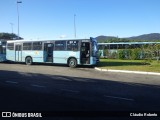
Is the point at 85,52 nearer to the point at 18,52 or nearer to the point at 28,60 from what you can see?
the point at 28,60

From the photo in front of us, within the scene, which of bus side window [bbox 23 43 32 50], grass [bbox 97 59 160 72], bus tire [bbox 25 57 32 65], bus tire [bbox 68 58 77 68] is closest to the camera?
grass [bbox 97 59 160 72]

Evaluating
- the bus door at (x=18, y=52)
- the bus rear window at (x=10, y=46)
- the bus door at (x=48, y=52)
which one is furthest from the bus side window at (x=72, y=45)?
the bus rear window at (x=10, y=46)

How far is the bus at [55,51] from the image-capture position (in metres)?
25.7

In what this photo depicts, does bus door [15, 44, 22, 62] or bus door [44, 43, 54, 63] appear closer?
bus door [44, 43, 54, 63]

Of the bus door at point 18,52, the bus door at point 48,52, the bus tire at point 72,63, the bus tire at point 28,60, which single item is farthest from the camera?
the bus door at point 18,52

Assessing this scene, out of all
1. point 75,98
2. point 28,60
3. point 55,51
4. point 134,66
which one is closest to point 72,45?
point 55,51

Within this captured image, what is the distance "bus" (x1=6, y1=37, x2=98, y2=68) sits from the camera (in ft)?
84.4

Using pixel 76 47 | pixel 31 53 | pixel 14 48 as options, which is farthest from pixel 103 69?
pixel 14 48

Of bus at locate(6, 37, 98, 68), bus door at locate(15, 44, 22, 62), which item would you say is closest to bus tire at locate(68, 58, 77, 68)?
bus at locate(6, 37, 98, 68)

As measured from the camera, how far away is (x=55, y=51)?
89.2 feet

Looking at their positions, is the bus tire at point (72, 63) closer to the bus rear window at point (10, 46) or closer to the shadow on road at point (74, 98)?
the bus rear window at point (10, 46)

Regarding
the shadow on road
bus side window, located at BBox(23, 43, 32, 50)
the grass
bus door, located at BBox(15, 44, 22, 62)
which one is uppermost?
bus side window, located at BBox(23, 43, 32, 50)

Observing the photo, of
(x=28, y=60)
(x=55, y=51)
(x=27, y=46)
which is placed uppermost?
(x=27, y=46)

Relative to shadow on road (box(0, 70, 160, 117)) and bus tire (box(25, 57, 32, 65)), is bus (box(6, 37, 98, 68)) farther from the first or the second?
shadow on road (box(0, 70, 160, 117))
